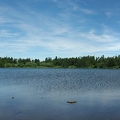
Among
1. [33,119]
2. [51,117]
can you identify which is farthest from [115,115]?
[33,119]

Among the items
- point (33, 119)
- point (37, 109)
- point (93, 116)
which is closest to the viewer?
point (33, 119)

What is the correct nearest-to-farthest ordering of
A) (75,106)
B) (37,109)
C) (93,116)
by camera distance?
(93,116), (37,109), (75,106)

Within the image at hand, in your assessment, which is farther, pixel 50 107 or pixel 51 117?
pixel 50 107

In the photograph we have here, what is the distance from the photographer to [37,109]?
27.0 metres

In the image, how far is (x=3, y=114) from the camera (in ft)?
79.9

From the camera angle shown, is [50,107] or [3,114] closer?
[3,114]

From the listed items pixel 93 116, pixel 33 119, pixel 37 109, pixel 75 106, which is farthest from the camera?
pixel 75 106

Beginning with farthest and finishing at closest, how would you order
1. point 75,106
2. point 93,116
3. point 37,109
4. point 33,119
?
point 75,106
point 37,109
point 93,116
point 33,119

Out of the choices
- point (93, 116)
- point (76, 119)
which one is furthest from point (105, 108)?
point (76, 119)

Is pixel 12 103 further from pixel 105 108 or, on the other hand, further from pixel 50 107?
pixel 105 108

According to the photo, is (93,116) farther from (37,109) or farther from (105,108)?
(37,109)

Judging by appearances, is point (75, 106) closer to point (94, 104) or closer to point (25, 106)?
point (94, 104)

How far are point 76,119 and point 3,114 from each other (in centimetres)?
849

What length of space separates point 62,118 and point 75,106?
20.3 feet
